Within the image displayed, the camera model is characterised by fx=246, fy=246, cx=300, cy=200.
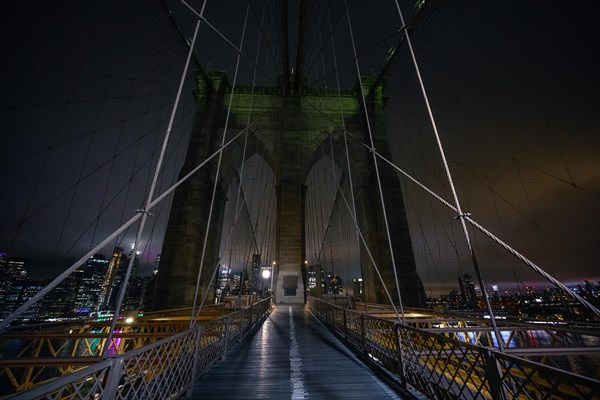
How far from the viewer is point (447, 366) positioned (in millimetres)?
3137

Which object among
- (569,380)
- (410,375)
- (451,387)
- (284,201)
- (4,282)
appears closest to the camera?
(569,380)

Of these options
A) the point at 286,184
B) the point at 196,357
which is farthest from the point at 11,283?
the point at 196,357

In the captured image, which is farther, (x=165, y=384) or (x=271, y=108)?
(x=271, y=108)

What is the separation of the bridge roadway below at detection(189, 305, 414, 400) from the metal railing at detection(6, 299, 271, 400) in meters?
0.29

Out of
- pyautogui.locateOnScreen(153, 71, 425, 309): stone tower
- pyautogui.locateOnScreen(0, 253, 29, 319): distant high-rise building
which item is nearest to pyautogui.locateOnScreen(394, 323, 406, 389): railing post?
pyautogui.locateOnScreen(153, 71, 425, 309): stone tower

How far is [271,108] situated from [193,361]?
1857 cm

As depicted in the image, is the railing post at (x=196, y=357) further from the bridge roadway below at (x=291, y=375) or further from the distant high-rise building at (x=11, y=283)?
the distant high-rise building at (x=11, y=283)

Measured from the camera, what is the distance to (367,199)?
18.1 m

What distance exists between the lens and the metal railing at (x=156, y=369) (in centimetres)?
171

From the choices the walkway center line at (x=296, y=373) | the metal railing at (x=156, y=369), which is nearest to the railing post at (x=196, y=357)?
the metal railing at (x=156, y=369)

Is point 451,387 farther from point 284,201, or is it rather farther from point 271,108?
point 271,108

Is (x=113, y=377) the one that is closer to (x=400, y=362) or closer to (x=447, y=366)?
(x=400, y=362)

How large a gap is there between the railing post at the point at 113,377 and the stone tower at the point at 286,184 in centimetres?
1256

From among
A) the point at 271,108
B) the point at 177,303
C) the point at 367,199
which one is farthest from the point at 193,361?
the point at 271,108
